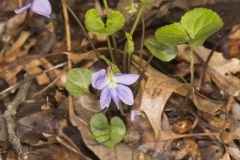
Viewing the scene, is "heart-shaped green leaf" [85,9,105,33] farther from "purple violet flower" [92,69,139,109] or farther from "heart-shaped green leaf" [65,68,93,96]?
"heart-shaped green leaf" [65,68,93,96]

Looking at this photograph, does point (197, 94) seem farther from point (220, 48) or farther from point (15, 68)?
point (15, 68)

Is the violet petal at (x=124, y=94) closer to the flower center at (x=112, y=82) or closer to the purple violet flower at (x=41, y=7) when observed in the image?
the flower center at (x=112, y=82)

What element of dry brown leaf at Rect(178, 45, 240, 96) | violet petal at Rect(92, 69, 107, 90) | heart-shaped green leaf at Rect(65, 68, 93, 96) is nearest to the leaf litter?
dry brown leaf at Rect(178, 45, 240, 96)

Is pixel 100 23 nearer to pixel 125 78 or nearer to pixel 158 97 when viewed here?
pixel 125 78

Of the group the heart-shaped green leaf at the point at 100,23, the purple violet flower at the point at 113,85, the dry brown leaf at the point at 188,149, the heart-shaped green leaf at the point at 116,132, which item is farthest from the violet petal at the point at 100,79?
the dry brown leaf at the point at 188,149

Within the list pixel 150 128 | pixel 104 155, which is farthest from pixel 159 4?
pixel 104 155
